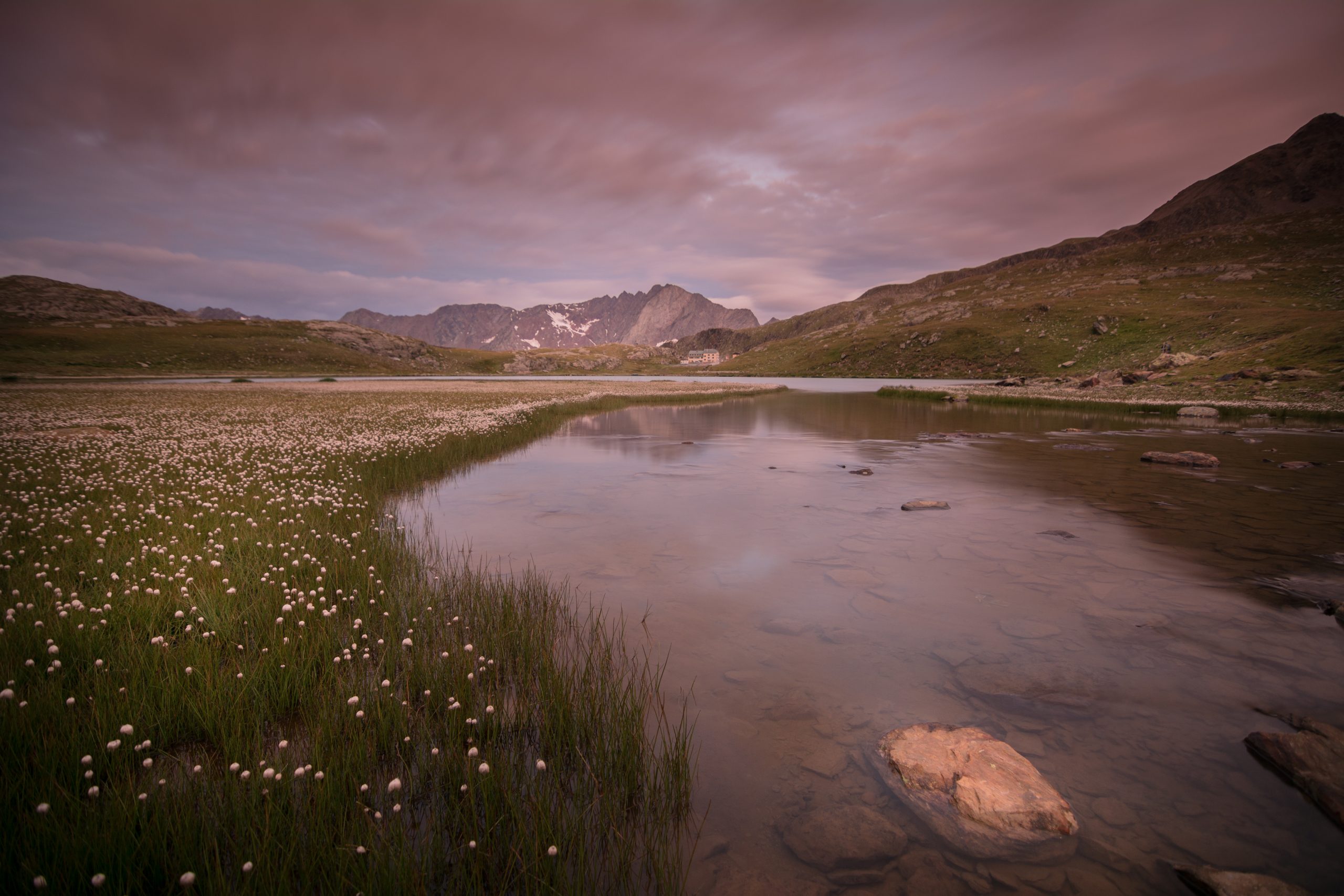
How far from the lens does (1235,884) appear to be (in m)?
3.65

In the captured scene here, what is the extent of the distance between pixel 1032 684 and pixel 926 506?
908 centimetres

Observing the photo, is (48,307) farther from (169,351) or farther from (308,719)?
(308,719)

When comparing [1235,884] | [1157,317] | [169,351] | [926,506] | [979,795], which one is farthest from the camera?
[169,351]

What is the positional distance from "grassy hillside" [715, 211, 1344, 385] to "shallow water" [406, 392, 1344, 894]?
48.7m

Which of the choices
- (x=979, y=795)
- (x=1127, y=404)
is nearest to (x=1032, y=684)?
(x=979, y=795)

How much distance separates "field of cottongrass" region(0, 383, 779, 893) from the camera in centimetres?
362

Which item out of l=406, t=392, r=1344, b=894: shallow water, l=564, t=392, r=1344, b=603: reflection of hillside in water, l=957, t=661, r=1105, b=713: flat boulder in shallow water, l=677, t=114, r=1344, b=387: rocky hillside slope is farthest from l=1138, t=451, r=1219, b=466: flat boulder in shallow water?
l=677, t=114, r=1344, b=387: rocky hillside slope

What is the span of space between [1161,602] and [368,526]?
14886 mm

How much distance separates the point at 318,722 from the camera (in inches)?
194

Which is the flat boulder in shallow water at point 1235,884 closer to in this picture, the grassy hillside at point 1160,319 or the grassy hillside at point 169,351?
the grassy hillside at point 1160,319

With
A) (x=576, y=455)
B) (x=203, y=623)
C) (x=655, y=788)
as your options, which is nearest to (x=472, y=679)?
(x=655, y=788)

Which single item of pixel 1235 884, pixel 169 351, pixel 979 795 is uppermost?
pixel 169 351

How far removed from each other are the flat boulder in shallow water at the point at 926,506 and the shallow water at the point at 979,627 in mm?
307

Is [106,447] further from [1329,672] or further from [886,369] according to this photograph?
[886,369]
